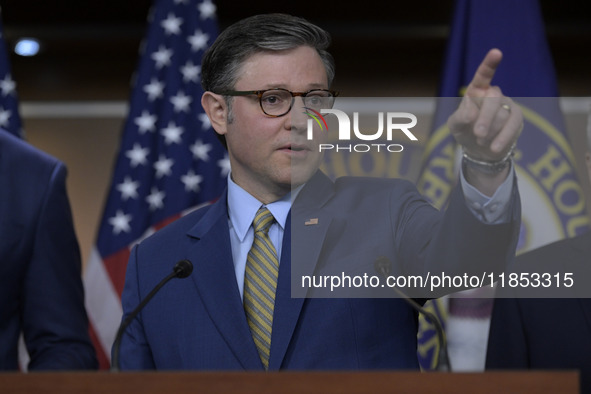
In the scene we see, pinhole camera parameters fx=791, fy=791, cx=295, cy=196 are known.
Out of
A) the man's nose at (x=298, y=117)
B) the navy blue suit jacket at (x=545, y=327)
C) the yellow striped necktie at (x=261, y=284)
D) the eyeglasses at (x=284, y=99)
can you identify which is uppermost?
the eyeglasses at (x=284, y=99)

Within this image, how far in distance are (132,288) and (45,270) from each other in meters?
0.23

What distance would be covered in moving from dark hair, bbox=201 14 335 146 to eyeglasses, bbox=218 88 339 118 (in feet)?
0.34

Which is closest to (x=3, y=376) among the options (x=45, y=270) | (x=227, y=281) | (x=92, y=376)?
(x=92, y=376)

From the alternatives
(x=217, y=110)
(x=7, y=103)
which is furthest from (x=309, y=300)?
(x=7, y=103)

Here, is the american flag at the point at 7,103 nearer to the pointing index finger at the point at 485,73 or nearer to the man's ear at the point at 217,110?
the man's ear at the point at 217,110

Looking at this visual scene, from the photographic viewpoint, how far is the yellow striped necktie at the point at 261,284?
1.54 m

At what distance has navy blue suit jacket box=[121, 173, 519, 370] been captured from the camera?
151 cm

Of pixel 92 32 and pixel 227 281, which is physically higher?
pixel 92 32

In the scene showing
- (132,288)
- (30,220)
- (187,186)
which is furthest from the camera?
(187,186)

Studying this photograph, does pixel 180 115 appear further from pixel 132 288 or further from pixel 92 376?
pixel 92 376

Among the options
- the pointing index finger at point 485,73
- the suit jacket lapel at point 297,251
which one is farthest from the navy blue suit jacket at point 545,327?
the pointing index finger at point 485,73

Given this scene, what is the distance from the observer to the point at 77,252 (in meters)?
1.82

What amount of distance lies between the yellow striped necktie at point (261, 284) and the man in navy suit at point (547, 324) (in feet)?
2.38

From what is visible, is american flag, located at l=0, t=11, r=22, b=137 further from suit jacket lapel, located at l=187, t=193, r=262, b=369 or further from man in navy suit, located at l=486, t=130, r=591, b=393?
man in navy suit, located at l=486, t=130, r=591, b=393
